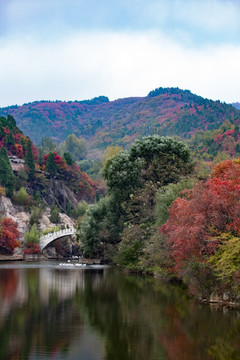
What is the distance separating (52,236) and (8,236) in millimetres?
5986

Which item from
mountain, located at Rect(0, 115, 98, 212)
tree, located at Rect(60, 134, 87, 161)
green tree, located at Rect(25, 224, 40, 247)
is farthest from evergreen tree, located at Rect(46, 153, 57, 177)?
tree, located at Rect(60, 134, 87, 161)

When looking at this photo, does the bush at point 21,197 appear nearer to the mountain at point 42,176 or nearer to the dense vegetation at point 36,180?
the dense vegetation at point 36,180

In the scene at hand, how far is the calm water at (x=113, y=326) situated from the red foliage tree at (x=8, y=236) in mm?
35053

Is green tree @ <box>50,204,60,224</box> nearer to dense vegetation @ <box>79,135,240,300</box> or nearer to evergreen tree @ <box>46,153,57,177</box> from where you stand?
evergreen tree @ <box>46,153,57,177</box>

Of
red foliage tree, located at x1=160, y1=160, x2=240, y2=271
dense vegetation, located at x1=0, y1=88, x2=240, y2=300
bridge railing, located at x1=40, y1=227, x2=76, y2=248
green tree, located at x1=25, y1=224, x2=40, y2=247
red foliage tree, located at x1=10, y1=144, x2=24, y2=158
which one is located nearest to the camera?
red foliage tree, located at x1=160, y1=160, x2=240, y2=271

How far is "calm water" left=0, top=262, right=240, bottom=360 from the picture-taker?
42.3 ft

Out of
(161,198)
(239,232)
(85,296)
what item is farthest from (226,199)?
(161,198)

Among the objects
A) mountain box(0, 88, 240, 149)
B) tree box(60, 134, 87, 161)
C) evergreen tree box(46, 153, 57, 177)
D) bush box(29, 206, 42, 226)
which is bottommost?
bush box(29, 206, 42, 226)

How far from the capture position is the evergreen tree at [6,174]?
76562 mm

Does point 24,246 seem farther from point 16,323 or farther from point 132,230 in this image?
point 16,323

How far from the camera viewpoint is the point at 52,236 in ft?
210

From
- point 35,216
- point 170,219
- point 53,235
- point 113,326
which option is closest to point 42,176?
point 35,216

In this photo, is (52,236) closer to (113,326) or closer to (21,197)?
(21,197)

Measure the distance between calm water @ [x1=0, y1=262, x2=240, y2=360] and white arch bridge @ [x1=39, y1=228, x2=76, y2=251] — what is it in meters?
36.6
